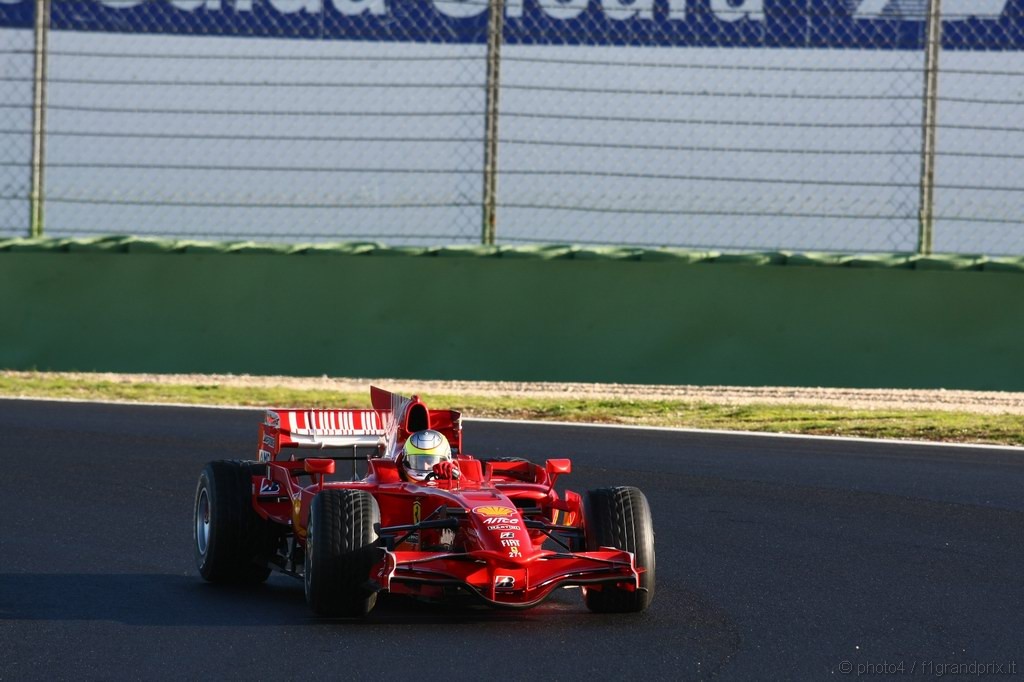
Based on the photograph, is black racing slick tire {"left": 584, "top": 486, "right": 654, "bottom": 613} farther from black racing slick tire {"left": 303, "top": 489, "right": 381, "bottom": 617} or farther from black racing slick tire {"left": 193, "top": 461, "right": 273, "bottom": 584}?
black racing slick tire {"left": 193, "top": 461, "right": 273, "bottom": 584}

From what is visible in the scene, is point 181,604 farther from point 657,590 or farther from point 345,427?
point 657,590

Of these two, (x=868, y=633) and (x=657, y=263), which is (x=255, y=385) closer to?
(x=657, y=263)

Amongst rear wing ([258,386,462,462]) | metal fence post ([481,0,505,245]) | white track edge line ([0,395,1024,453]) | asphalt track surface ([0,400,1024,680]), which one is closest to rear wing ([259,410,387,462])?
rear wing ([258,386,462,462])

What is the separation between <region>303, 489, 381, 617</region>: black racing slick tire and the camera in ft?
21.6

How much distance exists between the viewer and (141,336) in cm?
1658

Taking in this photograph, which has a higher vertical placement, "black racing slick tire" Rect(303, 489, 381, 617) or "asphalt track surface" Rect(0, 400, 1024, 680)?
"black racing slick tire" Rect(303, 489, 381, 617)

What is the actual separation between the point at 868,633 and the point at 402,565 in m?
1.78

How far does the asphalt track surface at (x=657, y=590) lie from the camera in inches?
235

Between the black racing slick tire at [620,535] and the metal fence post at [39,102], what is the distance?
10564 mm

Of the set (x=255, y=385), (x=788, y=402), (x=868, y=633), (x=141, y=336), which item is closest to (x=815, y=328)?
(x=788, y=402)

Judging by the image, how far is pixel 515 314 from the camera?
1633 cm

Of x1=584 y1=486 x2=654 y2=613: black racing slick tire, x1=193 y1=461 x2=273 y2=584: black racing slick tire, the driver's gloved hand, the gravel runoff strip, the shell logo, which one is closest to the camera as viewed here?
the shell logo

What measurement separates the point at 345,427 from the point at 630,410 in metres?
6.57

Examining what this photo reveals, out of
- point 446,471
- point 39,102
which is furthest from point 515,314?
point 446,471
